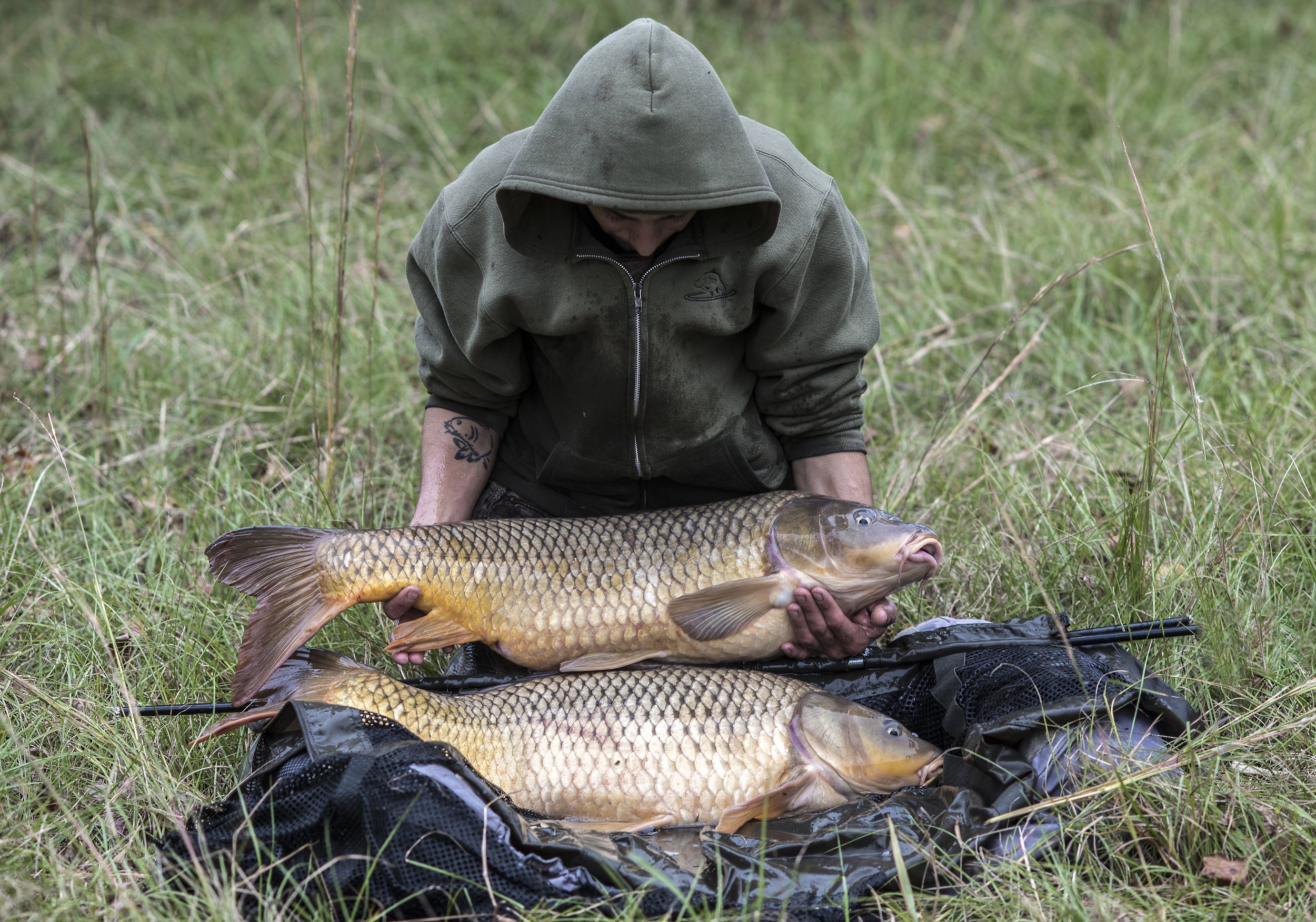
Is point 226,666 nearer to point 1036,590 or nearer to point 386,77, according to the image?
point 1036,590

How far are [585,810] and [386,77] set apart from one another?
3.96 meters

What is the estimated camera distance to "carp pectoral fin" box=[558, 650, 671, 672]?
7.00 feet

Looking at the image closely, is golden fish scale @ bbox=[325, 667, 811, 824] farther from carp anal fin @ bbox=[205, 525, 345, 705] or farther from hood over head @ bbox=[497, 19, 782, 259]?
hood over head @ bbox=[497, 19, 782, 259]

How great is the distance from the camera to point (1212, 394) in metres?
3.06

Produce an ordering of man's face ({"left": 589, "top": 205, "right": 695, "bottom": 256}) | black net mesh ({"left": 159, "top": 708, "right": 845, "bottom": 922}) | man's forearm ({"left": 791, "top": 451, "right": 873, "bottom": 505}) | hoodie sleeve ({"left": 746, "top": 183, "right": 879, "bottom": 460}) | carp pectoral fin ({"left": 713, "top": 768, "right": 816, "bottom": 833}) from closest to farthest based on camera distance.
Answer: black net mesh ({"left": 159, "top": 708, "right": 845, "bottom": 922}), carp pectoral fin ({"left": 713, "top": 768, "right": 816, "bottom": 833}), man's face ({"left": 589, "top": 205, "right": 695, "bottom": 256}), hoodie sleeve ({"left": 746, "top": 183, "right": 879, "bottom": 460}), man's forearm ({"left": 791, "top": 451, "right": 873, "bottom": 505})

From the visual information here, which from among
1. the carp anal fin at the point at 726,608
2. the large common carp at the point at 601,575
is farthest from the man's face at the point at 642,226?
the carp anal fin at the point at 726,608

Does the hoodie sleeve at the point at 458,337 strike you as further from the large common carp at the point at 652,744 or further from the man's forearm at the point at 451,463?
the large common carp at the point at 652,744

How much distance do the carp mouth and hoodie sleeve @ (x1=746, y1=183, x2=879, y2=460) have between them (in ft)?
1.40

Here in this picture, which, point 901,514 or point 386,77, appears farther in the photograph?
point 386,77

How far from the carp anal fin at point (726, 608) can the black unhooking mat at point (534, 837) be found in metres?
0.38

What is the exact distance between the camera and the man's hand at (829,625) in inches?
84.2

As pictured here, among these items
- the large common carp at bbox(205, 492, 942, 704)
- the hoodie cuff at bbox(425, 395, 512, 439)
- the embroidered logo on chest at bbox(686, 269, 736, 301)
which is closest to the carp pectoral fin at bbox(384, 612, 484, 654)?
the large common carp at bbox(205, 492, 942, 704)

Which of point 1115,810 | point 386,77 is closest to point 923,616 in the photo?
point 1115,810

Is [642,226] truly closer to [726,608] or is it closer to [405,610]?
[726,608]
